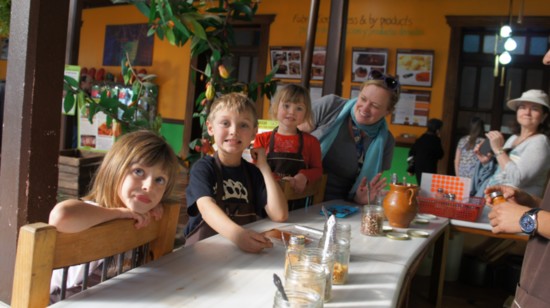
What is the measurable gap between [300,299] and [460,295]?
277 cm

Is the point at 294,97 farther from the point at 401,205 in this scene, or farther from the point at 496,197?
the point at 496,197

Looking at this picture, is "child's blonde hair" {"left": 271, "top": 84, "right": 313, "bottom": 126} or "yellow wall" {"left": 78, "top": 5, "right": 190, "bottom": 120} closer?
"child's blonde hair" {"left": 271, "top": 84, "right": 313, "bottom": 126}

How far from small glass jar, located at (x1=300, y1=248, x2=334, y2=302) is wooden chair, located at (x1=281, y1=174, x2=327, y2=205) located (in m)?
0.91

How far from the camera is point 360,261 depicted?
4.63 ft

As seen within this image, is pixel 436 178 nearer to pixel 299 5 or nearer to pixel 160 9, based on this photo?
pixel 160 9

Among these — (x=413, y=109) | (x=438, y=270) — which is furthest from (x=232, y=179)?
(x=413, y=109)

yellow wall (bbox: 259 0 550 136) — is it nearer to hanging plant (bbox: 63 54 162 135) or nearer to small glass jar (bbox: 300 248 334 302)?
hanging plant (bbox: 63 54 162 135)

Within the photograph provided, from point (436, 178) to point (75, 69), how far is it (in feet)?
6.42

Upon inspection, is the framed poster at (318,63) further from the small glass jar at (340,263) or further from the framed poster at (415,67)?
the small glass jar at (340,263)

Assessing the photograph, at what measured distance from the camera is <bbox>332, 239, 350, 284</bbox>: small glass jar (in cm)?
119

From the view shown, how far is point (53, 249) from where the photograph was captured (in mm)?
938

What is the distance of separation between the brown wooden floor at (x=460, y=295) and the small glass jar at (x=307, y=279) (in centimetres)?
225

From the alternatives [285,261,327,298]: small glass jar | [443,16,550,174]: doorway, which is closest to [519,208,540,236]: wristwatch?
[285,261,327,298]: small glass jar

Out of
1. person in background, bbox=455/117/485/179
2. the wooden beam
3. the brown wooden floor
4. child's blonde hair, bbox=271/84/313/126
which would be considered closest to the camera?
the wooden beam
